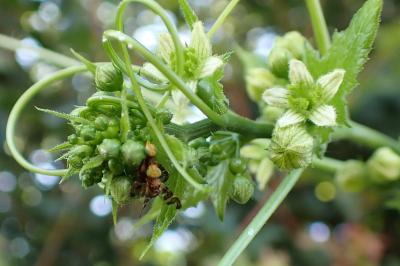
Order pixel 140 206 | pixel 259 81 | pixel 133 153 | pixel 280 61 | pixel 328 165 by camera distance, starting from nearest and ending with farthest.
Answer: pixel 133 153
pixel 280 61
pixel 259 81
pixel 328 165
pixel 140 206

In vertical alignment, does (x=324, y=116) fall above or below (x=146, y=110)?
below

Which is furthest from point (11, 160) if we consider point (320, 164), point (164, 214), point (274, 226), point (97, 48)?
point (164, 214)

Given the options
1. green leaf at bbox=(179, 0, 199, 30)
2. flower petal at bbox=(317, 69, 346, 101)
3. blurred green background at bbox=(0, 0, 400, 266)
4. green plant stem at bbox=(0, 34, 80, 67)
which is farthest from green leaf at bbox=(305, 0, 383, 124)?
blurred green background at bbox=(0, 0, 400, 266)

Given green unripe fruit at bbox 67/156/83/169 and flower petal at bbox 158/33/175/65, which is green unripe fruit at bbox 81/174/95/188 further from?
flower petal at bbox 158/33/175/65

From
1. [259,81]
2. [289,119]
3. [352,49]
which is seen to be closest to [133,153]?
[289,119]

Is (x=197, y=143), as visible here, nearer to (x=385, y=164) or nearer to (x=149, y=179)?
(x=149, y=179)

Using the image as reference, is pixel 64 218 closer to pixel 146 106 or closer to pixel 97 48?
pixel 97 48
